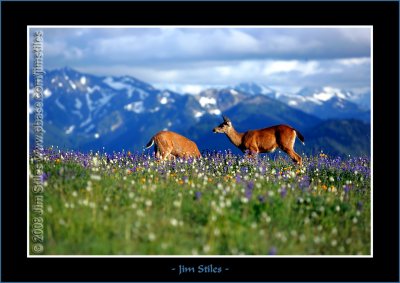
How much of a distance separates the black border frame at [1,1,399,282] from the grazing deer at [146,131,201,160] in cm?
971

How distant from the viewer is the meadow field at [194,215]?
A: 28.9 feet

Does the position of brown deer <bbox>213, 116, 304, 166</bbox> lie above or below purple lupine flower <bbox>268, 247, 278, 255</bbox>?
above

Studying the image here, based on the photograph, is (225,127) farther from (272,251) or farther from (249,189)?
(272,251)

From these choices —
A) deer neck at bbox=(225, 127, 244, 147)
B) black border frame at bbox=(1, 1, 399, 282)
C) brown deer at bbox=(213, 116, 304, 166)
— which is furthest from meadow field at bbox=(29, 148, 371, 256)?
deer neck at bbox=(225, 127, 244, 147)

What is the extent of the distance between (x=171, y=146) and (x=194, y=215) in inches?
399

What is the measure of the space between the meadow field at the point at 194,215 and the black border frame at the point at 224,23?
229 millimetres

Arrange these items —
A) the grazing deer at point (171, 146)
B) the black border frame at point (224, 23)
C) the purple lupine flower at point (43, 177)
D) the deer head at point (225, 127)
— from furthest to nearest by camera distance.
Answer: the deer head at point (225, 127)
the grazing deer at point (171, 146)
the purple lupine flower at point (43, 177)
the black border frame at point (224, 23)

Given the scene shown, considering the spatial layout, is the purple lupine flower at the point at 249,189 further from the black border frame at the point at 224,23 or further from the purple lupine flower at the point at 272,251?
the black border frame at the point at 224,23

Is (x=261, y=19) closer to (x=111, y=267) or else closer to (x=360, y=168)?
(x=111, y=267)

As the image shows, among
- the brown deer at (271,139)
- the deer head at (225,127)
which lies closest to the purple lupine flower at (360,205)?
the brown deer at (271,139)

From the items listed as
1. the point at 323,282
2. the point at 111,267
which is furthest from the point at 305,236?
the point at 111,267

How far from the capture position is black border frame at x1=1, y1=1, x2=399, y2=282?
29.3 feet

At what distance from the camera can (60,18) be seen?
9.52 meters

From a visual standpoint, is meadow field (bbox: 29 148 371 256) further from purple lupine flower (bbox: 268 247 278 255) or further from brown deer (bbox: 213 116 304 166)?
brown deer (bbox: 213 116 304 166)
